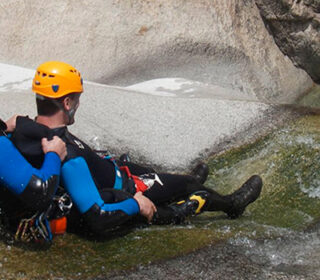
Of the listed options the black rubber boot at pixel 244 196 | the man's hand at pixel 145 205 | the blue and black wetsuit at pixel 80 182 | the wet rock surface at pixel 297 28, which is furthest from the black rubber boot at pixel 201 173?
the wet rock surface at pixel 297 28

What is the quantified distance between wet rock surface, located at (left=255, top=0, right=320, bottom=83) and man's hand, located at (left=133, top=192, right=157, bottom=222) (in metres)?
6.96

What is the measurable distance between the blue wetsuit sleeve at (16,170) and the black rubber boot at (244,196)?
176 centimetres

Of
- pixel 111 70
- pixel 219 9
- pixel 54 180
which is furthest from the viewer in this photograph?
pixel 219 9

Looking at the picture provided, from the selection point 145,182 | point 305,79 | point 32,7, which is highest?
point 32,7

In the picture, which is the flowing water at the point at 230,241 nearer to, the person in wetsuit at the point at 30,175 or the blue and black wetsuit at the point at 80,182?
the blue and black wetsuit at the point at 80,182

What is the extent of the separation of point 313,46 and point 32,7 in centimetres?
514

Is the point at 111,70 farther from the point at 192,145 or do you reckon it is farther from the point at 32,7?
the point at 192,145

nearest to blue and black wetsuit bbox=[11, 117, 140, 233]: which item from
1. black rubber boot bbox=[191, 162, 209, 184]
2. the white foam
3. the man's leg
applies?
the man's leg

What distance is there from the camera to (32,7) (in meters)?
9.26

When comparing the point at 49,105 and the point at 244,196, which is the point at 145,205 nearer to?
the point at 49,105

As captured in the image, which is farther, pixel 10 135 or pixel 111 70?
pixel 111 70

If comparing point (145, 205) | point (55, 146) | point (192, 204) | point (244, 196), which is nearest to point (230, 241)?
point (192, 204)

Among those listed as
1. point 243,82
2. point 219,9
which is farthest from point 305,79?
point 219,9

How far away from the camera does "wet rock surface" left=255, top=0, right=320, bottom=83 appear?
31.3ft
